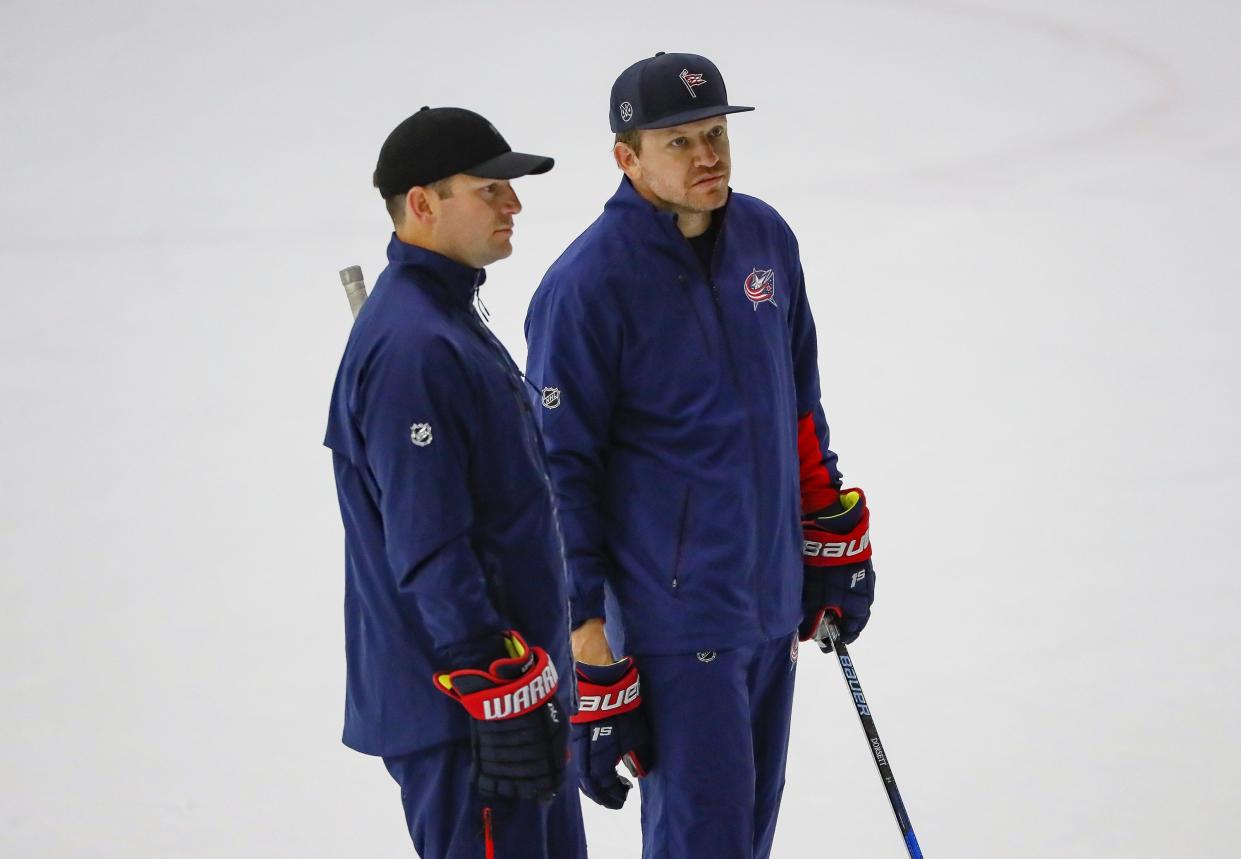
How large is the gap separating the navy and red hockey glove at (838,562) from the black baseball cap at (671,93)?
0.62 meters

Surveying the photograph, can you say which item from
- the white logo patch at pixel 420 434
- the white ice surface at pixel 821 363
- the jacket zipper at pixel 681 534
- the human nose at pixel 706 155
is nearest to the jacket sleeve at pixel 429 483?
the white logo patch at pixel 420 434

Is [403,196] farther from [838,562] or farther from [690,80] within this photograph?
[838,562]

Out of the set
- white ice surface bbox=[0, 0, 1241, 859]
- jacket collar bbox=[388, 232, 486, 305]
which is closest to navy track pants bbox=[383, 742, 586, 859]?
jacket collar bbox=[388, 232, 486, 305]

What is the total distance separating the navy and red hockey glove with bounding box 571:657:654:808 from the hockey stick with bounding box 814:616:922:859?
0.36m

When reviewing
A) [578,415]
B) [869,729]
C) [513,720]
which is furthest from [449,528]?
[869,729]

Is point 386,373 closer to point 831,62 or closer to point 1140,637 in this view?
point 1140,637

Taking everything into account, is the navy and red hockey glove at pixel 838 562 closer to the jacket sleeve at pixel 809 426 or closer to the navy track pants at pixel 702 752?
the jacket sleeve at pixel 809 426

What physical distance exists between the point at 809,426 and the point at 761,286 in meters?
0.27

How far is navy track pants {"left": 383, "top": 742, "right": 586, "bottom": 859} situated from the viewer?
1690mm

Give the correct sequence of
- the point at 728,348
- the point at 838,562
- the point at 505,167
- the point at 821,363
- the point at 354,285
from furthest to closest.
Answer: the point at 821,363, the point at 838,562, the point at 728,348, the point at 354,285, the point at 505,167

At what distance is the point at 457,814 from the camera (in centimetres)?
169

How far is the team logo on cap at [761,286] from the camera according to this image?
2.14 m

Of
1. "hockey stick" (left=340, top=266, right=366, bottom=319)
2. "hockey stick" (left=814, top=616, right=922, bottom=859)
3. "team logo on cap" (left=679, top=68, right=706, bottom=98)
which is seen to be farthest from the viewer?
"hockey stick" (left=814, top=616, right=922, bottom=859)

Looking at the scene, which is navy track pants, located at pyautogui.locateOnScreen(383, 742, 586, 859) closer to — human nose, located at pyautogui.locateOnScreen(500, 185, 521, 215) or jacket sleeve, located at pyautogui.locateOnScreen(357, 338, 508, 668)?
jacket sleeve, located at pyautogui.locateOnScreen(357, 338, 508, 668)
